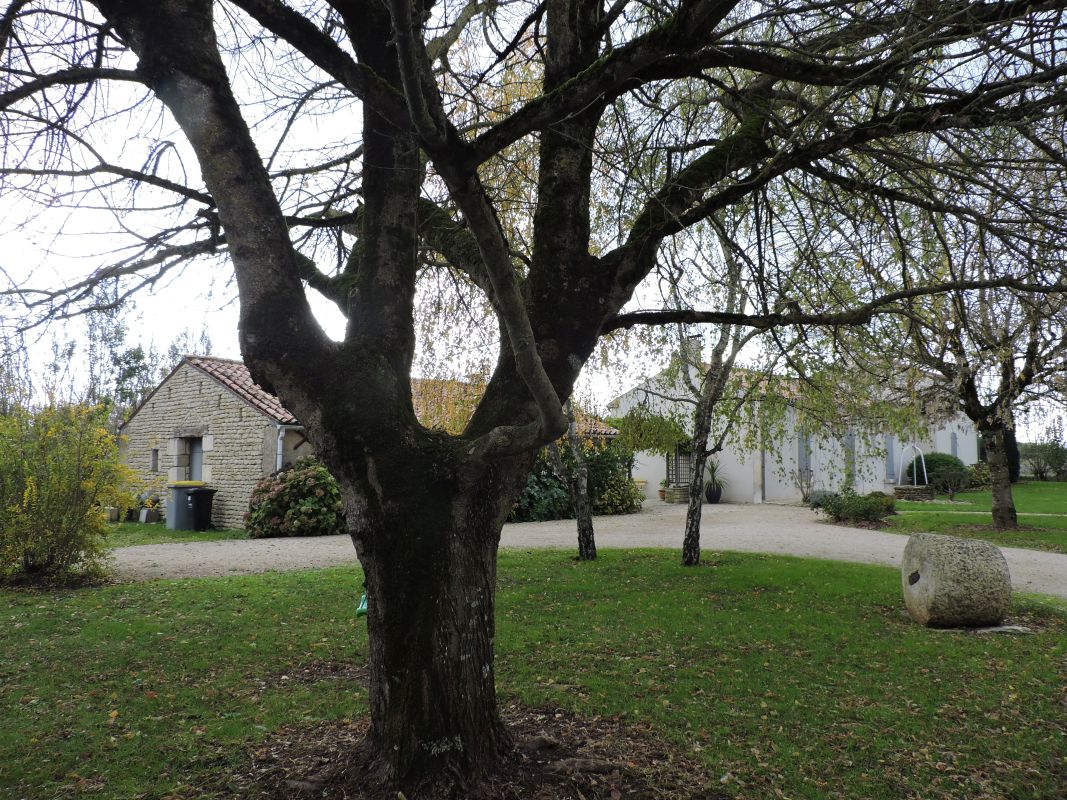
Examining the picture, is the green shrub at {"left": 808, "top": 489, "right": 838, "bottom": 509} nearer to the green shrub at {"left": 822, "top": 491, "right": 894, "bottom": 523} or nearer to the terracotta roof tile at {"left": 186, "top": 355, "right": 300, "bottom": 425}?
the green shrub at {"left": 822, "top": 491, "right": 894, "bottom": 523}

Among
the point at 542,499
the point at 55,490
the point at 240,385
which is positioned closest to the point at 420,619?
the point at 55,490

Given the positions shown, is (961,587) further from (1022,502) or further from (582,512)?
(1022,502)

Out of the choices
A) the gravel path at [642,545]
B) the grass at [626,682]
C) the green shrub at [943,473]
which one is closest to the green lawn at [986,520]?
the green shrub at [943,473]

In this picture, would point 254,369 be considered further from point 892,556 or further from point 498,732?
point 892,556

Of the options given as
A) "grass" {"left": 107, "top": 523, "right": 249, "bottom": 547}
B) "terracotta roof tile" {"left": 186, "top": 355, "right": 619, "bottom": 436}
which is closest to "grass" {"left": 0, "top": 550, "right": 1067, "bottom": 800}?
"terracotta roof tile" {"left": 186, "top": 355, "right": 619, "bottom": 436}

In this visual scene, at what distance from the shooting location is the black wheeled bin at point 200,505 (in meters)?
17.3

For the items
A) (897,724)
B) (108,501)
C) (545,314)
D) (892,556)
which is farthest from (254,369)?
(892,556)

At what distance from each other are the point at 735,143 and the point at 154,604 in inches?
308

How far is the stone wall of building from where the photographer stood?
1727cm

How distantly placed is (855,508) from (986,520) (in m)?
3.20

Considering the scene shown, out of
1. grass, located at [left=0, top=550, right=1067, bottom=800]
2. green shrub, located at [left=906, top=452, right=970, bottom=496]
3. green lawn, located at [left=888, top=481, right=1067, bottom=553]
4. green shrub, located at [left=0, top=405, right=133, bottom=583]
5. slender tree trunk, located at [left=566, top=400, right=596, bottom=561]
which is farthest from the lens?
green shrub, located at [left=906, top=452, right=970, bottom=496]

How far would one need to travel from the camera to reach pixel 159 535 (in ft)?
52.6

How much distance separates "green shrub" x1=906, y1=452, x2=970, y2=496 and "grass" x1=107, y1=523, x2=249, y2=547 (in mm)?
25042

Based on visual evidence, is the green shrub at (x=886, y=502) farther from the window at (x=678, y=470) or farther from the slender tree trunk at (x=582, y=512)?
the slender tree trunk at (x=582, y=512)
